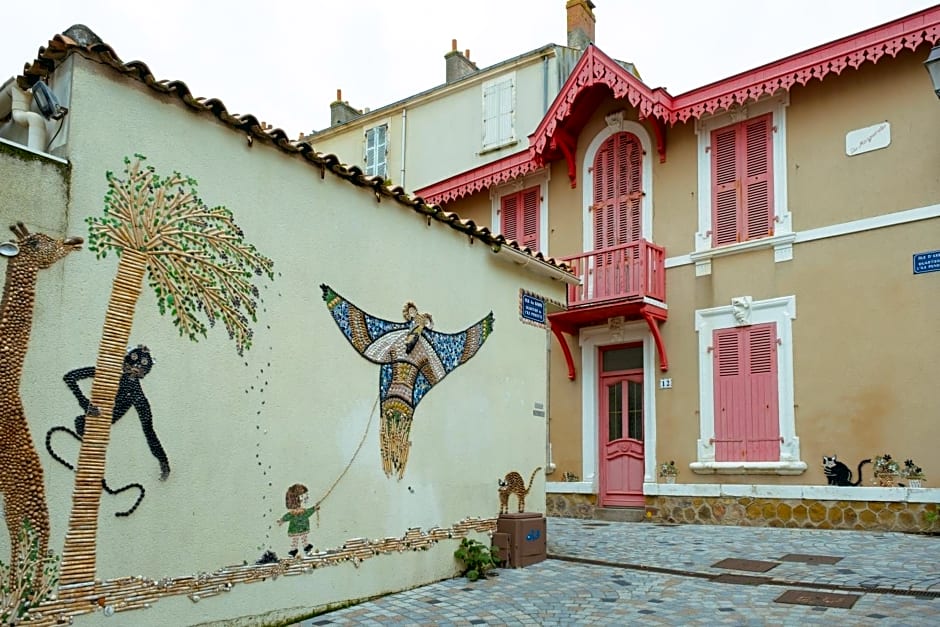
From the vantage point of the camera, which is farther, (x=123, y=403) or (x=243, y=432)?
(x=243, y=432)

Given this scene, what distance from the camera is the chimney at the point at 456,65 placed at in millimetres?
17578

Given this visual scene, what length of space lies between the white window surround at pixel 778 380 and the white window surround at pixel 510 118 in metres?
5.53

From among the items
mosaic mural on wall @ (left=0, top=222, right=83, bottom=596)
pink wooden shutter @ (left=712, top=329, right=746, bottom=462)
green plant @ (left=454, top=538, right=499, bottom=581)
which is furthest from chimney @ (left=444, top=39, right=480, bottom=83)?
mosaic mural on wall @ (left=0, top=222, right=83, bottom=596)

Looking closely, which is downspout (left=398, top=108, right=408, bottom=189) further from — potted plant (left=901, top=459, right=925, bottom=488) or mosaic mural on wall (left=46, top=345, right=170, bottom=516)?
mosaic mural on wall (left=46, top=345, right=170, bottom=516)

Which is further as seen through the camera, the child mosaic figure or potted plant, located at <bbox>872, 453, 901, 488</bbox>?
potted plant, located at <bbox>872, 453, 901, 488</bbox>

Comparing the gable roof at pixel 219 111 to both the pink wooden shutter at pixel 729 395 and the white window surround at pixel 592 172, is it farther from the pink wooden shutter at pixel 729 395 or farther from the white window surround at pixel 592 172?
the white window surround at pixel 592 172

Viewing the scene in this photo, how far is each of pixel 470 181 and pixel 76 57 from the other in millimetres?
10257

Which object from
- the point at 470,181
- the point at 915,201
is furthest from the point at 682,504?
the point at 470,181

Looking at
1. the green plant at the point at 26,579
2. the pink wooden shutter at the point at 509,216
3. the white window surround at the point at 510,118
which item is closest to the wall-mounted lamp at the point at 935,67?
→ the green plant at the point at 26,579

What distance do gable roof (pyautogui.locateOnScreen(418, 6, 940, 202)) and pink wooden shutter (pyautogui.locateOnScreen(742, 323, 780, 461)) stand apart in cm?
335

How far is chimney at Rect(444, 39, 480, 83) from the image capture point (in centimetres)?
1758

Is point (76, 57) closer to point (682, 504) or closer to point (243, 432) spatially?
point (243, 432)

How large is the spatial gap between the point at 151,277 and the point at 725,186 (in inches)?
365

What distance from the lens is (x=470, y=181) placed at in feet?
48.8
